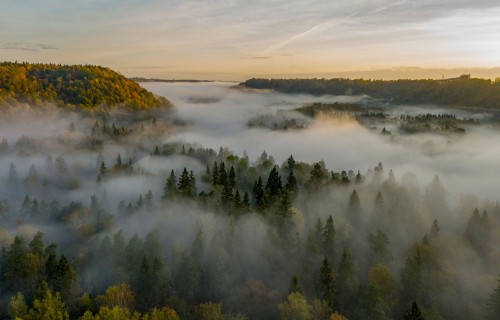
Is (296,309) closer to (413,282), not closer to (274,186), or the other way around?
(413,282)

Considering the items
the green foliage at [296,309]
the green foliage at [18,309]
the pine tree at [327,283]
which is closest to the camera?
the green foliage at [18,309]

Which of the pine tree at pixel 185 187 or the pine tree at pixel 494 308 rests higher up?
the pine tree at pixel 185 187

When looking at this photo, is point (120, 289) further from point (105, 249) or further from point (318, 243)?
point (318, 243)

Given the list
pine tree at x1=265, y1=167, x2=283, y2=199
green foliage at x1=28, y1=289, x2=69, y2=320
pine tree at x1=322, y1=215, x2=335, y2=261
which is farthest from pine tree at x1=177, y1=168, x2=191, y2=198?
green foliage at x1=28, y1=289, x2=69, y2=320

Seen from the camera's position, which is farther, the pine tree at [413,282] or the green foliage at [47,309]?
the pine tree at [413,282]

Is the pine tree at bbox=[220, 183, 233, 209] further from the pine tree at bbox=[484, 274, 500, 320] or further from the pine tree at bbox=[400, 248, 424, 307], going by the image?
the pine tree at bbox=[484, 274, 500, 320]

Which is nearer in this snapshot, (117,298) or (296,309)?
(296,309)

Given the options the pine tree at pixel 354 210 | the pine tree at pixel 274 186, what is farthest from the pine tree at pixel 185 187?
the pine tree at pixel 354 210

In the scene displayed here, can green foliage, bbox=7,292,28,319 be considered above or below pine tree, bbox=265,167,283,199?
below

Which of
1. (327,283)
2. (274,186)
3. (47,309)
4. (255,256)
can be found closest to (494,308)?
(327,283)

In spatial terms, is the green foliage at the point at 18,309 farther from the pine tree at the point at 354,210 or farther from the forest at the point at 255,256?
the pine tree at the point at 354,210

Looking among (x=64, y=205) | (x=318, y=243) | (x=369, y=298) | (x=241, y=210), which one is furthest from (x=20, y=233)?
(x=369, y=298)
